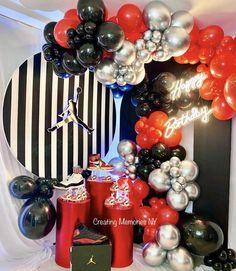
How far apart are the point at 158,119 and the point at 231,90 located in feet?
2.43

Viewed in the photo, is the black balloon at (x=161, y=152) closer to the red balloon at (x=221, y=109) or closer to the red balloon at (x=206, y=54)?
the red balloon at (x=221, y=109)

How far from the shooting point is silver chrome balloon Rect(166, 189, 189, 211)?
2.52 meters

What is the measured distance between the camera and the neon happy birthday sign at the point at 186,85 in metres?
2.61

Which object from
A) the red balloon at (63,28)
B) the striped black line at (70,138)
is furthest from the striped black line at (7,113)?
the red balloon at (63,28)

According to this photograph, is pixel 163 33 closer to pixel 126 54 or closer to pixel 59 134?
pixel 126 54

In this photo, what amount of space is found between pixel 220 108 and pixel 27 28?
1.81 metres

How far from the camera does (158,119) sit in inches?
108

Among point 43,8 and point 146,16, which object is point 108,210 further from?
point 43,8

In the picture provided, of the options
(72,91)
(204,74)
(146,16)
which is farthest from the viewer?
(72,91)

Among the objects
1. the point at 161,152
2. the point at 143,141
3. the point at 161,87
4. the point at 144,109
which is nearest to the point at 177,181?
the point at 161,152

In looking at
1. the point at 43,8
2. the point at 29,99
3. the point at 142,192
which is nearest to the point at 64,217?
the point at 142,192

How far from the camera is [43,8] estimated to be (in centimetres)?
244

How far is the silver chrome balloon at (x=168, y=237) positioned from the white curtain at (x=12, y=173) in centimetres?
100

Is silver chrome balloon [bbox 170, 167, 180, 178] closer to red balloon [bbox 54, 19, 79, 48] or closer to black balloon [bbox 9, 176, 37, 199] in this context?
black balloon [bbox 9, 176, 37, 199]
